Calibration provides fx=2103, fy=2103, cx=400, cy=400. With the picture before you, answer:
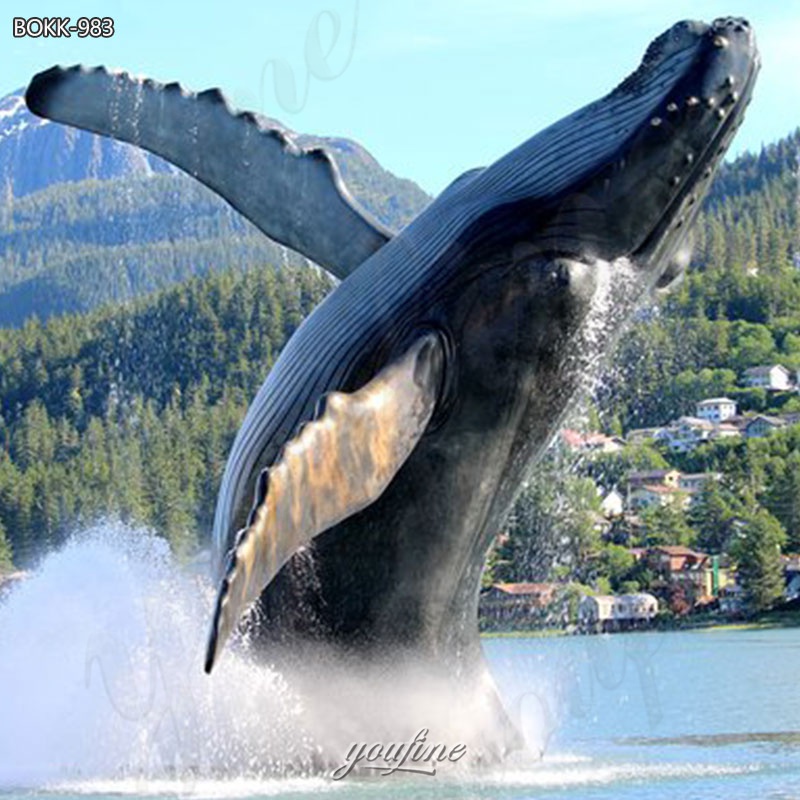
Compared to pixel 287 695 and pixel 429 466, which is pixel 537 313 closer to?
pixel 429 466

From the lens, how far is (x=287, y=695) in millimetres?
12031

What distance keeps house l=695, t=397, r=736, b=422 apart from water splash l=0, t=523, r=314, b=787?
144 metres

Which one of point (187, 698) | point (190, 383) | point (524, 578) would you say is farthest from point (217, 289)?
point (187, 698)

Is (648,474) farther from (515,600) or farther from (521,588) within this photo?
(515,600)

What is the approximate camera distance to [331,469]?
34.0ft

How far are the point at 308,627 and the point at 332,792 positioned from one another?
995 mm

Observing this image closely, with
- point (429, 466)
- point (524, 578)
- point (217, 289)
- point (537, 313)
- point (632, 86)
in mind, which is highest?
point (217, 289)

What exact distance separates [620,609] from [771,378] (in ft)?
224

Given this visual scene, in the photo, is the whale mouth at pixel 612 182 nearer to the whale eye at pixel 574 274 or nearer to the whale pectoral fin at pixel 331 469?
the whale eye at pixel 574 274

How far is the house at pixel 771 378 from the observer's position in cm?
16500

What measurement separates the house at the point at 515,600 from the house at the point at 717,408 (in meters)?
66.5

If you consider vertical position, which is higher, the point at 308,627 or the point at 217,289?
the point at 217,289

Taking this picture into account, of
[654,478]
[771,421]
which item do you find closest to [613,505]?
[654,478]

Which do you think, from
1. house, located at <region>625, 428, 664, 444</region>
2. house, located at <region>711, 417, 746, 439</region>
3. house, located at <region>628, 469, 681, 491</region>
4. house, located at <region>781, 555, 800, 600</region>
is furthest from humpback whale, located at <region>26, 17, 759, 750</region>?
house, located at <region>711, 417, 746, 439</region>
